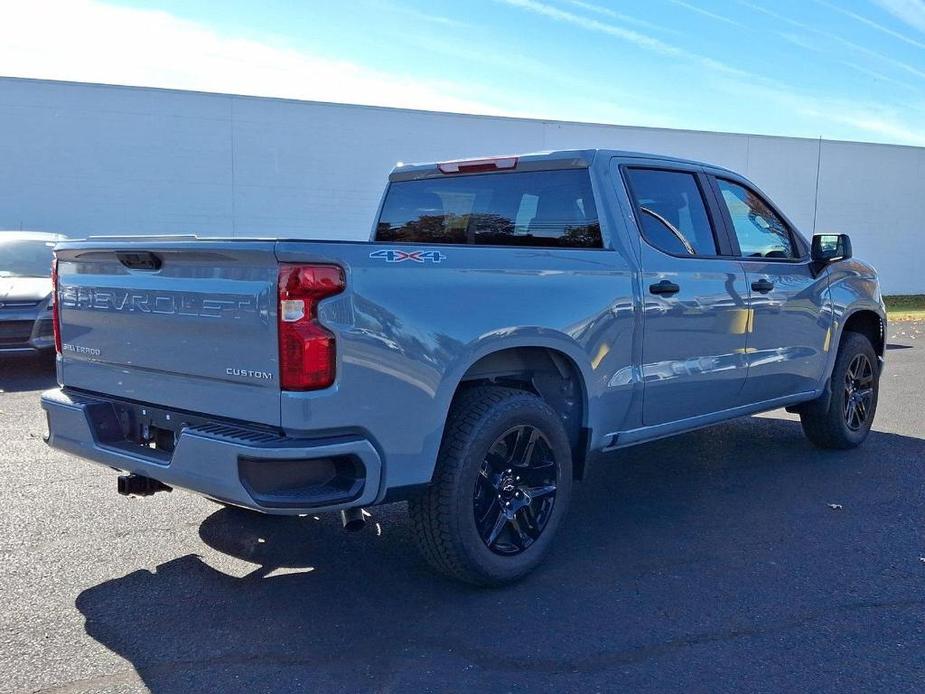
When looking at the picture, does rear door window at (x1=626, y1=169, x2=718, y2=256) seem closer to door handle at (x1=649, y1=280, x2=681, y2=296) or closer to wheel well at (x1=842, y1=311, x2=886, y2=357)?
door handle at (x1=649, y1=280, x2=681, y2=296)

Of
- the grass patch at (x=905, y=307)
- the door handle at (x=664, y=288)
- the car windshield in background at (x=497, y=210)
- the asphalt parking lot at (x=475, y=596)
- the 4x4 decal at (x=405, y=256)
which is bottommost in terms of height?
the grass patch at (x=905, y=307)

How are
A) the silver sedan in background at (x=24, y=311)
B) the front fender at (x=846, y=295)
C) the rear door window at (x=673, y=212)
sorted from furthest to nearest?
1. the silver sedan in background at (x=24, y=311)
2. the front fender at (x=846, y=295)
3. the rear door window at (x=673, y=212)

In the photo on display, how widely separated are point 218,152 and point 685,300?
13962 millimetres

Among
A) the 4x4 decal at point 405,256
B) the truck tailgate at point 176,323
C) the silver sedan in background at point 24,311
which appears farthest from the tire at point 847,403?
the silver sedan in background at point 24,311

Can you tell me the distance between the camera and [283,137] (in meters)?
17.5

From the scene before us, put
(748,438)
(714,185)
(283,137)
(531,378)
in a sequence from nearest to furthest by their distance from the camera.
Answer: (531,378) → (714,185) → (748,438) → (283,137)


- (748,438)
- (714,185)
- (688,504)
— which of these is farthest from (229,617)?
(748,438)

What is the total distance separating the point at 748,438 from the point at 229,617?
15.4ft

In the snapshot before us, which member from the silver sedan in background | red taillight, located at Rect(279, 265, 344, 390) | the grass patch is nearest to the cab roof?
red taillight, located at Rect(279, 265, 344, 390)

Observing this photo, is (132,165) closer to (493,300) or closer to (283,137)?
(283,137)

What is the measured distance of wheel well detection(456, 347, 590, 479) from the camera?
4.15 m

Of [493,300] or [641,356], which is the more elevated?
[493,300]

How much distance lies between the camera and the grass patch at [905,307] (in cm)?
1808

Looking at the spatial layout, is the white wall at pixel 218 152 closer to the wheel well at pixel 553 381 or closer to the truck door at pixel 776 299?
the truck door at pixel 776 299
